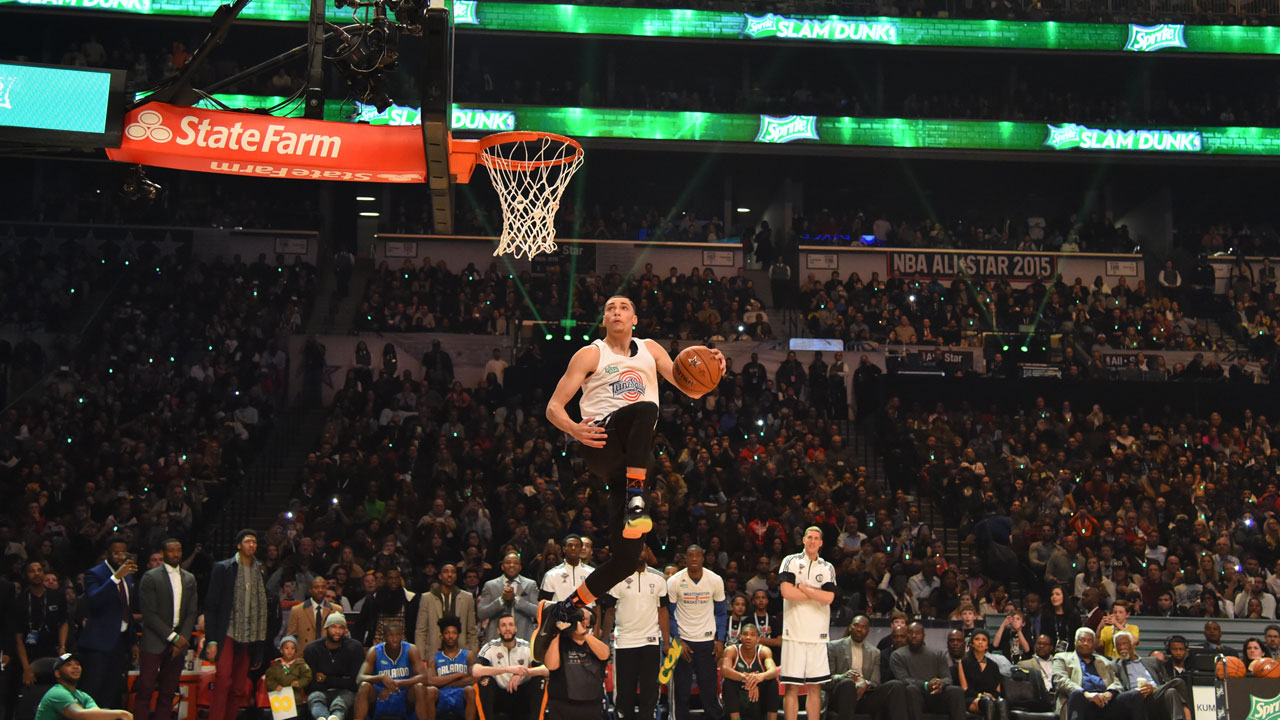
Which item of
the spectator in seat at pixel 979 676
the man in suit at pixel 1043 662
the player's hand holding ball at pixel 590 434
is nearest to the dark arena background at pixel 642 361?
the player's hand holding ball at pixel 590 434

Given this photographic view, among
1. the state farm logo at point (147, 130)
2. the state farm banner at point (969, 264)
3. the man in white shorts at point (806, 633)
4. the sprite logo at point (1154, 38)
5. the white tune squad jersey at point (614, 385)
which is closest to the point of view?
the white tune squad jersey at point (614, 385)

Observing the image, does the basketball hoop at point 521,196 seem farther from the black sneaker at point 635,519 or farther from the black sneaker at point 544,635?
the black sneaker at point 635,519

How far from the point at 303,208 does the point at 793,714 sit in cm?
2241

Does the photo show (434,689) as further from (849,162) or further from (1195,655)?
(849,162)

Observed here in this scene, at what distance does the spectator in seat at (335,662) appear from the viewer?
41.3ft

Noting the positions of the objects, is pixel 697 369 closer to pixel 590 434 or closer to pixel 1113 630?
pixel 590 434

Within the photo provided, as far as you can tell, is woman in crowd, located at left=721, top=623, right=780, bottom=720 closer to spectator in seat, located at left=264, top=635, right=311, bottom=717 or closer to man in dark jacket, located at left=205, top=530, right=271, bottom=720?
spectator in seat, located at left=264, top=635, right=311, bottom=717

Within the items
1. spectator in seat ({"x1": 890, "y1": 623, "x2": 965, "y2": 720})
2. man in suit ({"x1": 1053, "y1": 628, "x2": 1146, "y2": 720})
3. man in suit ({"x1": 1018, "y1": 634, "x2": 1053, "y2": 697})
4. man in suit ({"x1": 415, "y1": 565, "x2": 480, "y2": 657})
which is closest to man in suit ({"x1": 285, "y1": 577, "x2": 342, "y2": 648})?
man in suit ({"x1": 415, "y1": 565, "x2": 480, "y2": 657})

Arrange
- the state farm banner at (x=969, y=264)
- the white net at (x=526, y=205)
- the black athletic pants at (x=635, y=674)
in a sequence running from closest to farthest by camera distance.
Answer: the white net at (x=526, y=205) → the black athletic pants at (x=635, y=674) → the state farm banner at (x=969, y=264)

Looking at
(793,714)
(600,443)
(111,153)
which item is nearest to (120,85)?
(111,153)

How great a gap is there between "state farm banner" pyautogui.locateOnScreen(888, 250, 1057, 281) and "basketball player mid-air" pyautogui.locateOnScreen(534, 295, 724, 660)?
80.8 ft

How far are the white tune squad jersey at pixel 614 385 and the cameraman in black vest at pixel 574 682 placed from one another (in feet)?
11.5

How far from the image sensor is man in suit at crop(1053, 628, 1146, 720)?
1280 centimetres

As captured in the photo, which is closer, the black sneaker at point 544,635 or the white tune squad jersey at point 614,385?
the white tune squad jersey at point 614,385
